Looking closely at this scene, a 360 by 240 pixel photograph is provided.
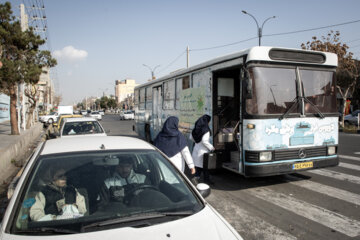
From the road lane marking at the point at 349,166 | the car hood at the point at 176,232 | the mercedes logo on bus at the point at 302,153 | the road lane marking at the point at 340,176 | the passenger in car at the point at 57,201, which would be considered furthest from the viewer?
the road lane marking at the point at 349,166

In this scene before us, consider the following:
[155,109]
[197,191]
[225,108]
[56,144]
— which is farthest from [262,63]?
[155,109]

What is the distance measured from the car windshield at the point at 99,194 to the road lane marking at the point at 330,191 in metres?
4.33

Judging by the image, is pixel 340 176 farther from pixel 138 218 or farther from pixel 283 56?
pixel 138 218

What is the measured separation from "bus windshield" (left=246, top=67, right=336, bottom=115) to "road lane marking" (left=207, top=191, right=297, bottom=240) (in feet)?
6.39

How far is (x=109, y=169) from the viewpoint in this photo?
3025mm

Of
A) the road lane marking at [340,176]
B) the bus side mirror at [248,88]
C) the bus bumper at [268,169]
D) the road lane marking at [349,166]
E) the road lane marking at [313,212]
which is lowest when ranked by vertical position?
the road lane marking at [313,212]

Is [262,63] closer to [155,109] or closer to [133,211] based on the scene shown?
[133,211]

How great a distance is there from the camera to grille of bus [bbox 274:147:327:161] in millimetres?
6191

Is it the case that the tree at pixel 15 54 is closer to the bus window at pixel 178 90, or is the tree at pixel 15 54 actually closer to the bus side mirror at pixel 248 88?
the bus window at pixel 178 90

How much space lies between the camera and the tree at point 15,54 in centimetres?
1502

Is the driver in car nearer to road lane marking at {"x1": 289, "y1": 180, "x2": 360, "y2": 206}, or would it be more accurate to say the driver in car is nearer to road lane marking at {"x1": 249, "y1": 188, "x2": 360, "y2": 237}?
road lane marking at {"x1": 249, "y1": 188, "x2": 360, "y2": 237}

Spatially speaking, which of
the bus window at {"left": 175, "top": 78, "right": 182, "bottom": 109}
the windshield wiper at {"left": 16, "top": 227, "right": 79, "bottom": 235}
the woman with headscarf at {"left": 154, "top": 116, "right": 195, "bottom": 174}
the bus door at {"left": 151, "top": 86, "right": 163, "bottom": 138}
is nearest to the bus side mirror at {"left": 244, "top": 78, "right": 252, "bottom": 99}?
the woman with headscarf at {"left": 154, "top": 116, "right": 195, "bottom": 174}

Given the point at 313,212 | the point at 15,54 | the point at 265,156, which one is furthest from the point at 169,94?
the point at 15,54

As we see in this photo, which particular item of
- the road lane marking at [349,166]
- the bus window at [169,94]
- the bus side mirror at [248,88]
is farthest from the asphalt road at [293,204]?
the bus window at [169,94]
